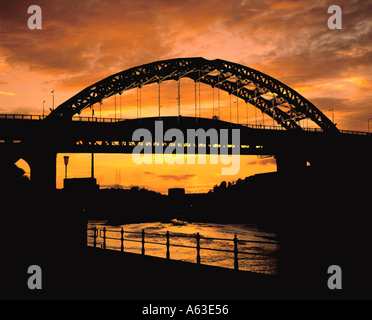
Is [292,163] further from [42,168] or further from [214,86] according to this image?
[42,168]

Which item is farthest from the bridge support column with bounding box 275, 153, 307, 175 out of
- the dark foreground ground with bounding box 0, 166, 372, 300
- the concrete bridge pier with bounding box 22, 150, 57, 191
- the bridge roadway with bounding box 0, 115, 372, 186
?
the dark foreground ground with bounding box 0, 166, 372, 300

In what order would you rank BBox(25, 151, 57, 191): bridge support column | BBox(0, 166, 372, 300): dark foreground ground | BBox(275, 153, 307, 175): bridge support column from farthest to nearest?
BBox(275, 153, 307, 175): bridge support column → BBox(25, 151, 57, 191): bridge support column → BBox(0, 166, 372, 300): dark foreground ground

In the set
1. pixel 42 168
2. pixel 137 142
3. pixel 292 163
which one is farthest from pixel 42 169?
pixel 292 163

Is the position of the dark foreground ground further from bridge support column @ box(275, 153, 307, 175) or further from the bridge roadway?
bridge support column @ box(275, 153, 307, 175)

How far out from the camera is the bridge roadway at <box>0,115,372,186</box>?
54.8 meters

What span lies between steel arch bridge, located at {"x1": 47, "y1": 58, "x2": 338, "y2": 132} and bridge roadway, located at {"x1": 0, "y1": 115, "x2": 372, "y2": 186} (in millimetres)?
2371

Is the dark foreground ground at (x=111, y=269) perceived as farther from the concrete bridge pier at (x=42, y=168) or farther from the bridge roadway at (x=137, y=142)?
the bridge roadway at (x=137, y=142)

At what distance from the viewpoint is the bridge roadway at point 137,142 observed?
5484 cm

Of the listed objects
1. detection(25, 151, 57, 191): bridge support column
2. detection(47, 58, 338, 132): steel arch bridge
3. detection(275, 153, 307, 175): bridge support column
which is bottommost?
detection(25, 151, 57, 191): bridge support column

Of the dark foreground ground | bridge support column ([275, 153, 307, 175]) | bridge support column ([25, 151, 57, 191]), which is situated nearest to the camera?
the dark foreground ground

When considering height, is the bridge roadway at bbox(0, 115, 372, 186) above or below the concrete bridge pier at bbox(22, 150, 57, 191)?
above

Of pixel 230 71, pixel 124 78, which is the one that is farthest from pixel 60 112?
pixel 230 71

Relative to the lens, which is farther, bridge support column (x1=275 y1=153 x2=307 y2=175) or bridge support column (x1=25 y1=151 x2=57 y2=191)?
bridge support column (x1=275 y1=153 x2=307 y2=175)
